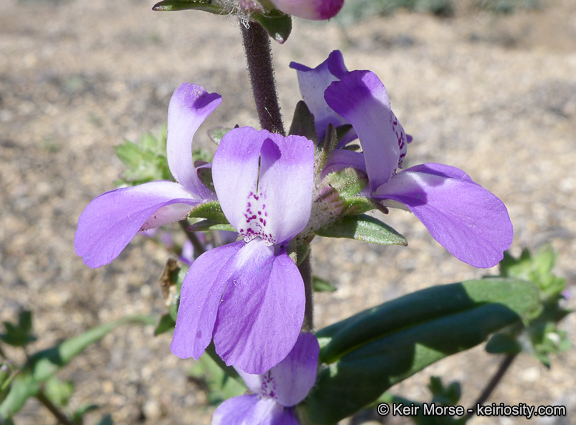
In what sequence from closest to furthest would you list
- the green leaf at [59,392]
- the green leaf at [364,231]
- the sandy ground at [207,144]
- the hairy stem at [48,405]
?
the green leaf at [364,231] < the hairy stem at [48,405] < the green leaf at [59,392] < the sandy ground at [207,144]

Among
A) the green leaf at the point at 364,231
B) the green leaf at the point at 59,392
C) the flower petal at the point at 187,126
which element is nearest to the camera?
the green leaf at the point at 364,231

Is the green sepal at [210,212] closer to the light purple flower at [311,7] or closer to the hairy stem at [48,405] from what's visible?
the light purple flower at [311,7]

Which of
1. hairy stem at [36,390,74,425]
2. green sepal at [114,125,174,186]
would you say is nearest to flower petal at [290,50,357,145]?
green sepal at [114,125,174,186]

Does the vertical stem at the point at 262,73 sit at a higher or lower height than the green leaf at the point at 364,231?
higher

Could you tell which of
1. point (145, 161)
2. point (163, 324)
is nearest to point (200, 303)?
point (163, 324)

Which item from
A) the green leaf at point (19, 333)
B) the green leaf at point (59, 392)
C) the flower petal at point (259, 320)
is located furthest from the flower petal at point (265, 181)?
the green leaf at point (59, 392)

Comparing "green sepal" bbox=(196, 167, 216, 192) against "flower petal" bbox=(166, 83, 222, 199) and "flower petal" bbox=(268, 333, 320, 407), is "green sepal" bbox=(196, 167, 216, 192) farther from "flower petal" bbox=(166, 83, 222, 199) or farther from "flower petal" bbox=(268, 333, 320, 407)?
"flower petal" bbox=(268, 333, 320, 407)

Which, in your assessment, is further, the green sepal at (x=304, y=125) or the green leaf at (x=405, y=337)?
the green leaf at (x=405, y=337)
